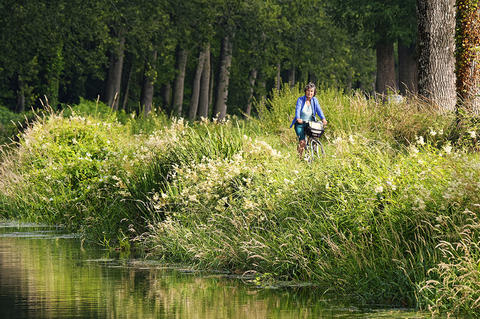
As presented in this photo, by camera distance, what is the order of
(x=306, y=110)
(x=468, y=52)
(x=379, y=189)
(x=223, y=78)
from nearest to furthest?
(x=379, y=189), (x=468, y=52), (x=306, y=110), (x=223, y=78)

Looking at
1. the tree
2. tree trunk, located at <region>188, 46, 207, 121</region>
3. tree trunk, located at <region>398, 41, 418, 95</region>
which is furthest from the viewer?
tree trunk, located at <region>188, 46, 207, 121</region>

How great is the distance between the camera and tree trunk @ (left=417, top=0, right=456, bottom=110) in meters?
19.5

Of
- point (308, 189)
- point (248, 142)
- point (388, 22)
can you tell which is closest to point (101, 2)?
point (388, 22)

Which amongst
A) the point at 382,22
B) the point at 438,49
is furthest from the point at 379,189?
the point at 382,22

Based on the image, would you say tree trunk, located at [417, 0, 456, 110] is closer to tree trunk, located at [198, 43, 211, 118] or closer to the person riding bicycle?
the person riding bicycle

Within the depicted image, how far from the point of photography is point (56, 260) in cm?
1302

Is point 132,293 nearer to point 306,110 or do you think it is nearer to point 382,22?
point 306,110

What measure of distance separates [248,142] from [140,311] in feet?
18.7

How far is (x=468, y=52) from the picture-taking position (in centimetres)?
1772

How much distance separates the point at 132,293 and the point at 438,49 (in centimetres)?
1130

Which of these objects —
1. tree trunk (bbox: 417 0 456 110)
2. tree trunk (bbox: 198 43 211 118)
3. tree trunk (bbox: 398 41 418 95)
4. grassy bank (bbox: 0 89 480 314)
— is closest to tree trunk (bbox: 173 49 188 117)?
tree trunk (bbox: 198 43 211 118)

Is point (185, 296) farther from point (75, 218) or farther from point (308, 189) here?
point (75, 218)

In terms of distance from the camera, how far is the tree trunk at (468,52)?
17578 mm

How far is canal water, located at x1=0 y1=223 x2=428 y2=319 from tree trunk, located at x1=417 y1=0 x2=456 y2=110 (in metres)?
8.72
